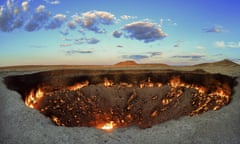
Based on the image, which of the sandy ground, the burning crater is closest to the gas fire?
the burning crater

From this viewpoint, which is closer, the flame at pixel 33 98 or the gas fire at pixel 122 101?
the flame at pixel 33 98

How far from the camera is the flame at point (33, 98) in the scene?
14.3 m

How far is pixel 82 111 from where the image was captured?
15820mm

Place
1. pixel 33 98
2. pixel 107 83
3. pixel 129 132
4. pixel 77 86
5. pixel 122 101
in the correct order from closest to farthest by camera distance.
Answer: pixel 129 132 < pixel 33 98 < pixel 77 86 < pixel 122 101 < pixel 107 83

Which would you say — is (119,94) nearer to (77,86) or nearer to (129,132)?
(77,86)

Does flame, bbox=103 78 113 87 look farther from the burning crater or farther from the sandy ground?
the sandy ground

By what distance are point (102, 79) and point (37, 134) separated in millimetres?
11469

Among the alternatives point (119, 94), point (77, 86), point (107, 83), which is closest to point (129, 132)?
point (119, 94)

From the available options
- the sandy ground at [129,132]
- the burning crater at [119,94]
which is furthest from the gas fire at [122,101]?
the sandy ground at [129,132]

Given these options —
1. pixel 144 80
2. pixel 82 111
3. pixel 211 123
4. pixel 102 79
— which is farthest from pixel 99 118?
pixel 211 123

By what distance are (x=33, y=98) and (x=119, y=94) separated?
7.17 meters

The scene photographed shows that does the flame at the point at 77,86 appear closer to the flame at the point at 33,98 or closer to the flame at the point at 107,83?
the flame at the point at 107,83

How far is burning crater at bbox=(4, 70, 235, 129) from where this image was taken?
49.5 feet

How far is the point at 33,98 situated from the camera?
50.5ft
